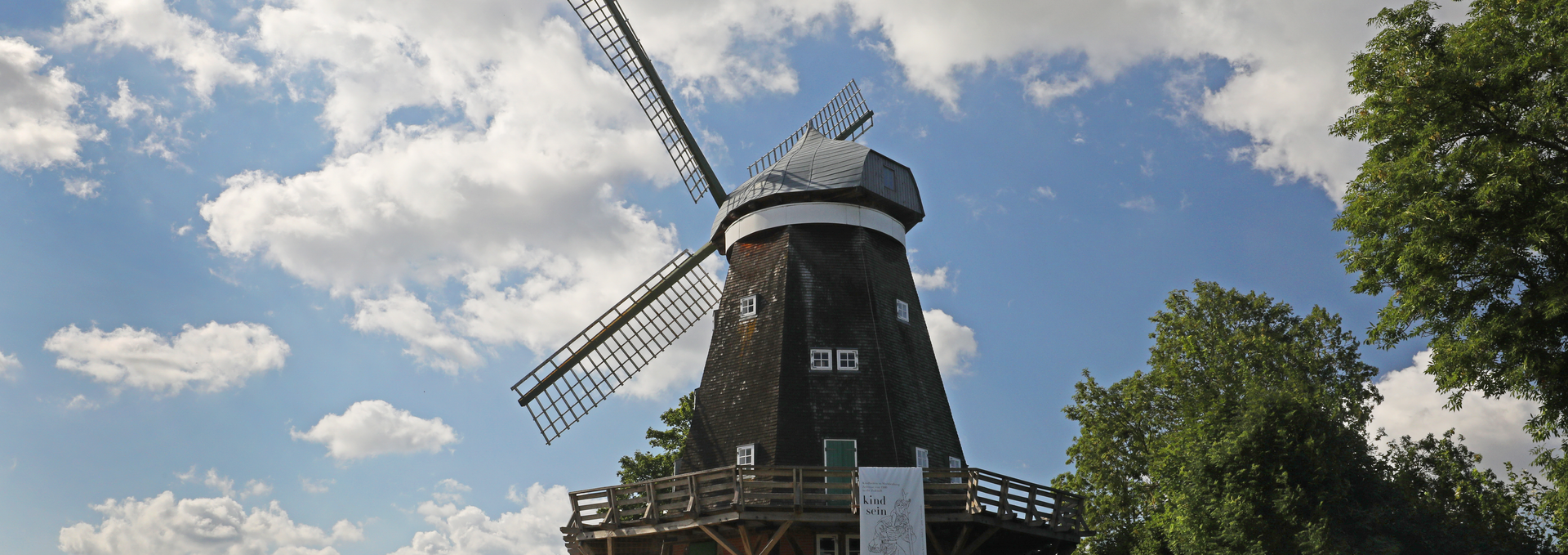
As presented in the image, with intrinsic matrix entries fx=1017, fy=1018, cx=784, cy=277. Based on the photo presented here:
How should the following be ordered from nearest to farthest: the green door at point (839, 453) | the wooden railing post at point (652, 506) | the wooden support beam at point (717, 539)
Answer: the wooden support beam at point (717, 539) < the wooden railing post at point (652, 506) < the green door at point (839, 453)

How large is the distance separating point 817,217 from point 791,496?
756cm

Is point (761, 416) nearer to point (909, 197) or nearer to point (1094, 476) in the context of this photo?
point (909, 197)

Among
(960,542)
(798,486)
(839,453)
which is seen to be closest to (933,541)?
(960,542)

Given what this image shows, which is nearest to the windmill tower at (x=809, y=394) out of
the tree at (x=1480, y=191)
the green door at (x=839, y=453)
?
the green door at (x=839, y=453)

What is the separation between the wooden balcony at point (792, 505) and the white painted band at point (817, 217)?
6.50 meters

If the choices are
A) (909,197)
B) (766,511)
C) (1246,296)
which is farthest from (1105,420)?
(766,511)

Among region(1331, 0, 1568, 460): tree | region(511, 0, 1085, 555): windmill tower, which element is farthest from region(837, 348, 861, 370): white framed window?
region(1331, 0, 1568, 460): tree

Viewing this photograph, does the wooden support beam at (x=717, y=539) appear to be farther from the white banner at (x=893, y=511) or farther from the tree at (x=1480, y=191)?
the tree at (x=1480, y=191)

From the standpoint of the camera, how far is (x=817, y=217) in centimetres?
2447

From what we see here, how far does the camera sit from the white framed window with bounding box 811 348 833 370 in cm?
2258

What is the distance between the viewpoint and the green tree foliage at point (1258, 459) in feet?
64.8

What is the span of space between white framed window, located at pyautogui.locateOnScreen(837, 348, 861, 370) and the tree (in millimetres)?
10235

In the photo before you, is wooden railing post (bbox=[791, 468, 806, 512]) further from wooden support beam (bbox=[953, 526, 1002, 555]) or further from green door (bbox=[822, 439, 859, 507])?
Answer: wooden support beam (bbox=[953, 526, 1002, 555])

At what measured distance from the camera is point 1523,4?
56.4ft
